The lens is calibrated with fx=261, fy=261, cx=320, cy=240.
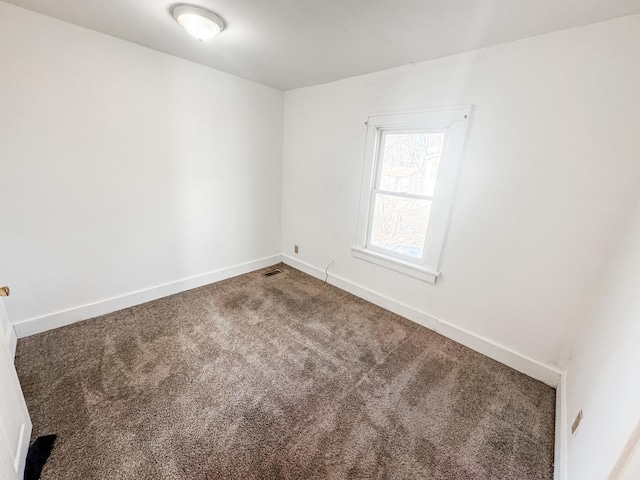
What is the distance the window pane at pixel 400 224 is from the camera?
7.95ft

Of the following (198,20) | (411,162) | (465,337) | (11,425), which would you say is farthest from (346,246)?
(11,425)

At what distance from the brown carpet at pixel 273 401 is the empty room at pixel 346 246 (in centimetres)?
1

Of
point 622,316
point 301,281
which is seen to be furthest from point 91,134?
point 622,316

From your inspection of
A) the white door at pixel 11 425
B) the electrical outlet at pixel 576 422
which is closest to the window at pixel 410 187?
the electrical outlet at pixel 576 422

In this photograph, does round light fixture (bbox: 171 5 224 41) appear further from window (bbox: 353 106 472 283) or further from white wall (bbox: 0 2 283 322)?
window (bbox: 353 106 472 283)

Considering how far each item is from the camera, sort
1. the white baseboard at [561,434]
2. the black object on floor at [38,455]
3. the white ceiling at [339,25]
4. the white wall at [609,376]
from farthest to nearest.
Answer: the white ceiling at [339,25]
the white baseboard at [561,434]
the black object on floor at [38,455]
the white wall at [609,376]

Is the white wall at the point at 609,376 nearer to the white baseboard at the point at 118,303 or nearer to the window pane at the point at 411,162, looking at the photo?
the window pane at the point at 411,162

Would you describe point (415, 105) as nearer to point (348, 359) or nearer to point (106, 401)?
point (348, 359)

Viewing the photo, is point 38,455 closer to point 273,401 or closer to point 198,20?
point 273,401

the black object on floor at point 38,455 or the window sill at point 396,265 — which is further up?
the window sill at point 396,265

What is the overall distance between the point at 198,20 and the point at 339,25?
886 millimetres

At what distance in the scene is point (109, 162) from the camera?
2195 mm

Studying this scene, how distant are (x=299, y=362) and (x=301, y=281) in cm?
139

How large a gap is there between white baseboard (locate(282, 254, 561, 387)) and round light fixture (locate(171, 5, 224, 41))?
99.0 inches
